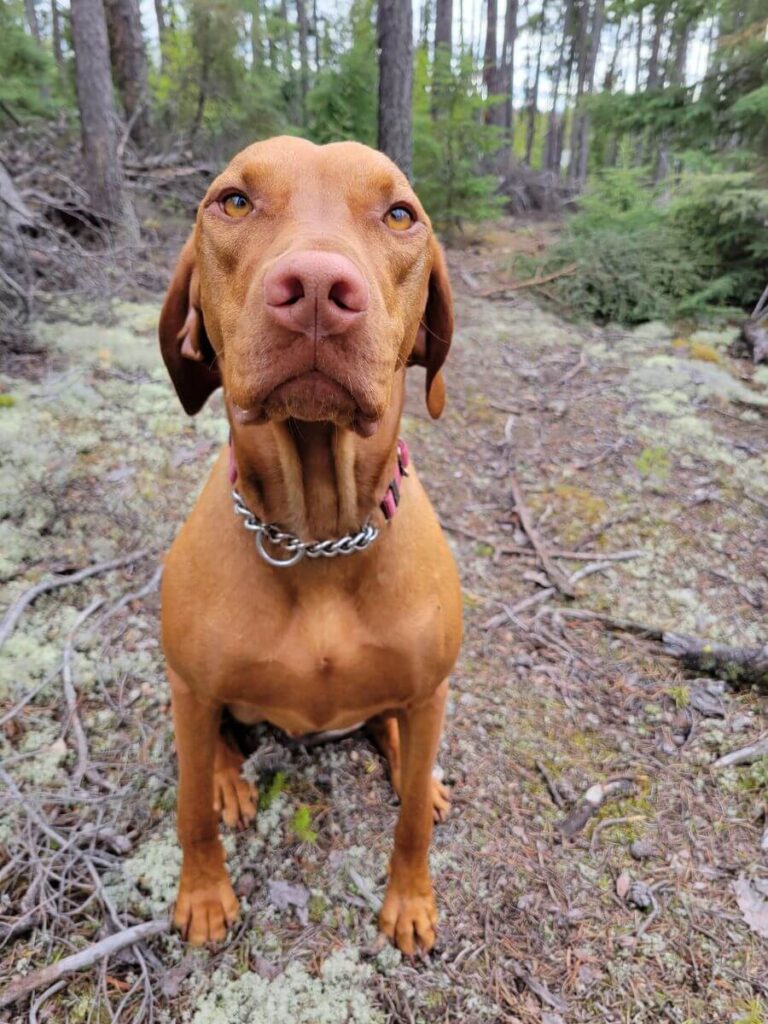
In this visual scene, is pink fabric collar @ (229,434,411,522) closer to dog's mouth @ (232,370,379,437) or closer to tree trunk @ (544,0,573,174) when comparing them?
dog's mouth @ (232,370,379,437)

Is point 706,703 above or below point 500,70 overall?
below

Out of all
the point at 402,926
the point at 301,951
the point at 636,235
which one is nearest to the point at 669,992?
the point at 402,926

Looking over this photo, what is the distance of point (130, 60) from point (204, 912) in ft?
32.8

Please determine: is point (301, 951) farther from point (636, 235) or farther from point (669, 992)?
point (636, 235)

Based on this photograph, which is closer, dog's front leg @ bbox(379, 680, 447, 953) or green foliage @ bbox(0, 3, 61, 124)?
dog's front leg @ bbox(379, 680, 447, 953)

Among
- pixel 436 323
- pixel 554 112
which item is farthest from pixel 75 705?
pixel 554 112

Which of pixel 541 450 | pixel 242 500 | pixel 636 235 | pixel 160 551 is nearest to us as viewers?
pixel 242 500

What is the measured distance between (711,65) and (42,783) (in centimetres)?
970

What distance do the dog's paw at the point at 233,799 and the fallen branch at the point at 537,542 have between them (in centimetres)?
192

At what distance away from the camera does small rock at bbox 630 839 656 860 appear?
94.5 inches

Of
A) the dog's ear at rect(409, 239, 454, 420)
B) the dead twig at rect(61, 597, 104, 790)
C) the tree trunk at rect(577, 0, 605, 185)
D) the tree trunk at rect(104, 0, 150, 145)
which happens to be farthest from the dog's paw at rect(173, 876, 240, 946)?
the tree trunk at rect(577, 0, 605, 185)

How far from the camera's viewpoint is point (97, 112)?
637cm

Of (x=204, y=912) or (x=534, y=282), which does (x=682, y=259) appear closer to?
(x=534, y=282)

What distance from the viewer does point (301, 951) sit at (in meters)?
2.09
